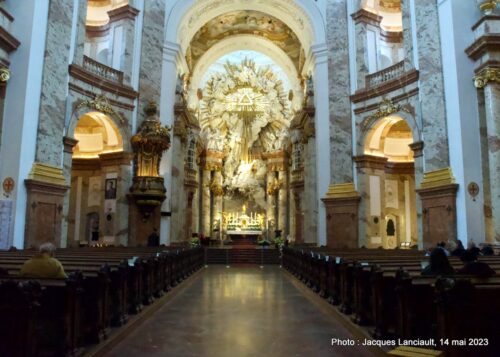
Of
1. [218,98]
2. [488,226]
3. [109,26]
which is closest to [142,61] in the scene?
[109,26]

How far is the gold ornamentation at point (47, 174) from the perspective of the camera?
36.4ft

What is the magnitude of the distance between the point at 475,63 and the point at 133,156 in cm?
1190

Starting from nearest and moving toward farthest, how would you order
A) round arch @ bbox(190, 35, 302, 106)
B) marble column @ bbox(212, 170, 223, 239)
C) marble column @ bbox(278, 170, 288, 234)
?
1. round arch @ bbox(190, 35, 302, 106)
2. marble column @ bbox(278, 170, 288, 234)
3. marble column @ bbox(212, 170, 223, 239)

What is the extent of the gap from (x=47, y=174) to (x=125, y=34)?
7629 mm

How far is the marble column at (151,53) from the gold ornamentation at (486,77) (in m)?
11.7

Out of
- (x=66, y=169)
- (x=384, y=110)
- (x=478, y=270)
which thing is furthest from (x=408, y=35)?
(x=66, y=169)

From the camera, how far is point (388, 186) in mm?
18766

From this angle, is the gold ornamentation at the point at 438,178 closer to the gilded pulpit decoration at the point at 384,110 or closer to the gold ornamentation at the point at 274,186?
the gilded pulpit decoration at the point at 384,110

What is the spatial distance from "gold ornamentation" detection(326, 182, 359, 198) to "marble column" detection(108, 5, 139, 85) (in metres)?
9.26

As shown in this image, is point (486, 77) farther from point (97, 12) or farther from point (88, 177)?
point (97, 12)

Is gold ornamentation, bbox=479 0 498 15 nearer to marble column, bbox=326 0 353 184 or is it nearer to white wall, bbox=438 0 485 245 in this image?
white wall, bbox=438 0 485 245

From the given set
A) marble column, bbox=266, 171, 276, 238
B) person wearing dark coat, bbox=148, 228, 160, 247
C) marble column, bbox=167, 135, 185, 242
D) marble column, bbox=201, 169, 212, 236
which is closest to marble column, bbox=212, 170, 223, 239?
marble column, bbox=201, 169, 212, 236

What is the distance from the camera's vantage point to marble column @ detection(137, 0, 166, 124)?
54.1 ft

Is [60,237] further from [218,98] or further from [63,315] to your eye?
[218,98]
